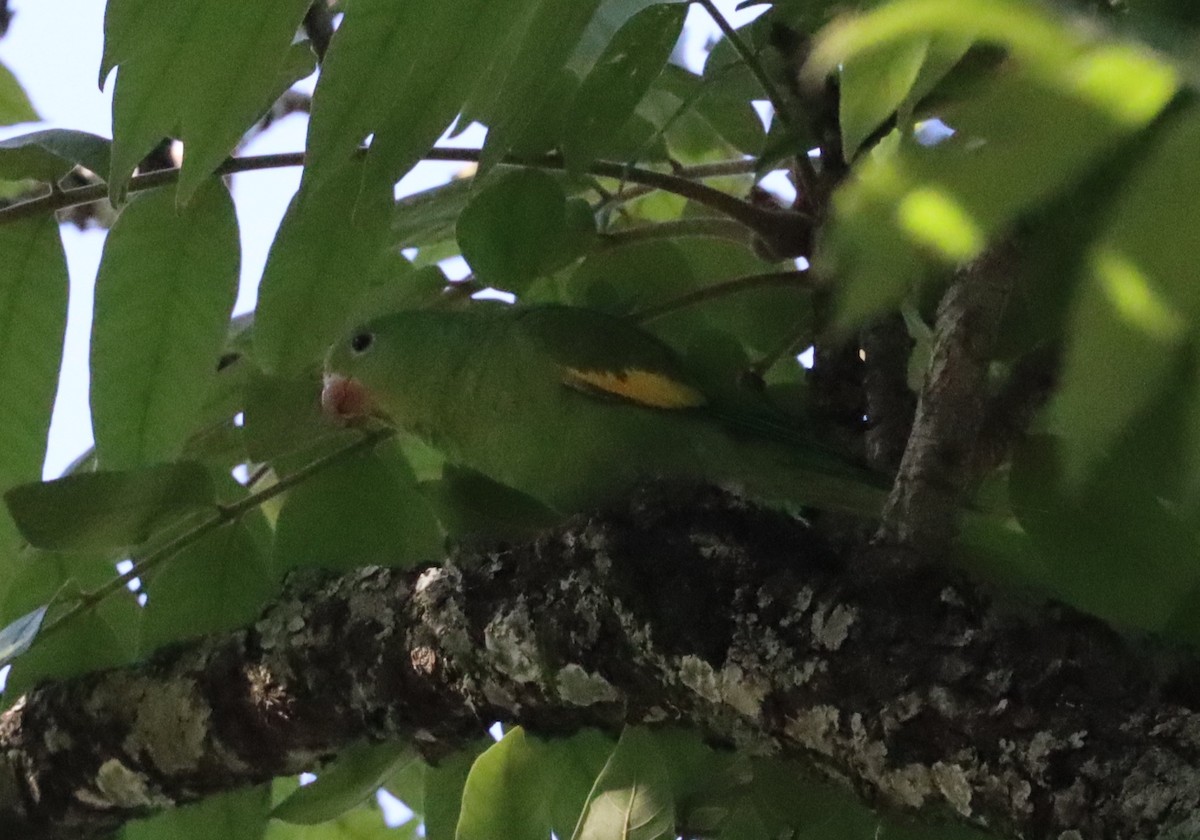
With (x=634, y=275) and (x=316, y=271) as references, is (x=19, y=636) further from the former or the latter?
(x=634, y=275)

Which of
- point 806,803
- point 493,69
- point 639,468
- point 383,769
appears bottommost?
point 806,803

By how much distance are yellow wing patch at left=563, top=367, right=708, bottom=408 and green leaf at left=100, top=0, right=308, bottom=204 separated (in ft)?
1.95

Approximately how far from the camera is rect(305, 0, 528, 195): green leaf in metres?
0.84

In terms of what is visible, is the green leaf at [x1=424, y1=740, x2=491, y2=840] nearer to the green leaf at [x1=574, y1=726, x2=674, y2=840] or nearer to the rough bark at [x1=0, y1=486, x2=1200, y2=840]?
the rough bark at [x1=0, y1=486, x2=1200, y2=840]

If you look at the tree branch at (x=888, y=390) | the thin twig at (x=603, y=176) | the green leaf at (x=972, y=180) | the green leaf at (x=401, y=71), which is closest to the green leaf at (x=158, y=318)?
the thin twig at (x=603, y=176)

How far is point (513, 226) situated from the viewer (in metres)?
1.30

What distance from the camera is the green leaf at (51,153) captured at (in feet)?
3.99

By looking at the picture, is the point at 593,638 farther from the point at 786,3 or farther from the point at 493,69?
the point at 786,3

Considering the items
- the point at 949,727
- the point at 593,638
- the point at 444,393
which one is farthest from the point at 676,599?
the point at 444,393

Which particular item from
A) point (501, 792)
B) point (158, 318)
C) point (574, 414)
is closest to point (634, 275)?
point (574, 414)

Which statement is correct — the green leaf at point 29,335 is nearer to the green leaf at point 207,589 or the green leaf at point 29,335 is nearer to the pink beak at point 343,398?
the green leaf at point 207,589

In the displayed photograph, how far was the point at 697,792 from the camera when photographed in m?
1.23

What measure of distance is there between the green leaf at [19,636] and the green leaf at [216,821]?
268mm

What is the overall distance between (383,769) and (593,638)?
413mm
